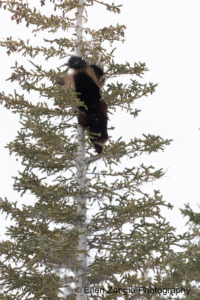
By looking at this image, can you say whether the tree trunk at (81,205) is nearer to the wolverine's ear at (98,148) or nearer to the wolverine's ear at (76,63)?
the wolverine's ear at (98,148)

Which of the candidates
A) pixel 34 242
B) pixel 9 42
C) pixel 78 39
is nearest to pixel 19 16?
pixel 9 42

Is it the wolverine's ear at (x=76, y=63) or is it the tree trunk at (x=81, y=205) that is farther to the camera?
the wolverine's ear at (x=76, y=63)

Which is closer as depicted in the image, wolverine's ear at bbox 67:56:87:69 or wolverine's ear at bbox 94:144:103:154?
wolverine's ear at bbox 67:56:87:69

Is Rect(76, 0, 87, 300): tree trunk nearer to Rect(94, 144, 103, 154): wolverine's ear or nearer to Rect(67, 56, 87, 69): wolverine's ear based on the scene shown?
Rect(94, 144, 103, 154): wolverine's ear

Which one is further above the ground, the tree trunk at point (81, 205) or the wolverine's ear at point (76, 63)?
the wolverine's ear at point (76, 63)

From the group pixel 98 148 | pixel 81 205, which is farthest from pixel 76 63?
pixel 81 205

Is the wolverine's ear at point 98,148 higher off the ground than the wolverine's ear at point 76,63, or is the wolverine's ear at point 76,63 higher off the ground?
the wolverine's ear at point 76,63

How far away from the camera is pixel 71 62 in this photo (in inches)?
359

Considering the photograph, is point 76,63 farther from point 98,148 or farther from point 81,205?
point 81,205

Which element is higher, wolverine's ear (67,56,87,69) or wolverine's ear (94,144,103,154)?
wolverine's ear (67,56,87,69)

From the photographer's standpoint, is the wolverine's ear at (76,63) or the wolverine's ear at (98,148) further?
the wolverine's ear at (98,148)

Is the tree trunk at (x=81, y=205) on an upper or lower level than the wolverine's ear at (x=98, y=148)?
lower

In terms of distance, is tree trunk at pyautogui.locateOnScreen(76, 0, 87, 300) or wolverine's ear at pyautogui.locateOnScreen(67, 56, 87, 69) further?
wolverine's ear at pyautogui.locateOnScreen(67, 56, 87, 69)

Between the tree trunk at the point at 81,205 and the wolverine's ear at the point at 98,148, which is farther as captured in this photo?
the wolverine's ear at the point at 98,148
